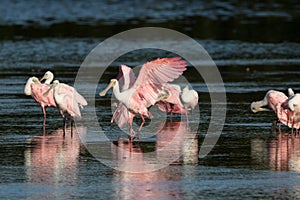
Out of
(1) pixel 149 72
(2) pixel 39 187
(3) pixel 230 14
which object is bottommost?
(2) pixel 39 187

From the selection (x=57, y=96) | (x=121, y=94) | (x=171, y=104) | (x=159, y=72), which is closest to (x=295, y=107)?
(x=159, y=72)

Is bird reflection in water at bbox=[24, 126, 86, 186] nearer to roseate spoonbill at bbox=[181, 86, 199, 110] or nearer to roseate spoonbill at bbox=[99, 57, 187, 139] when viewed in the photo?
roseate spoonbill at bbox=[99, 57, 187, 139]

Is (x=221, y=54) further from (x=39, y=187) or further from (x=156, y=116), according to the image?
(x=39, y=187)

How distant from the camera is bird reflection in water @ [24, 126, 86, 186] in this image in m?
10.5

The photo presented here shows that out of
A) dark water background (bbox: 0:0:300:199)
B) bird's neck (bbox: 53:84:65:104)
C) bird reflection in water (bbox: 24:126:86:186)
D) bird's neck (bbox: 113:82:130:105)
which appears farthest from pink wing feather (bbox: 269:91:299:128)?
bird's neck (bbox: 53:84:65:104)

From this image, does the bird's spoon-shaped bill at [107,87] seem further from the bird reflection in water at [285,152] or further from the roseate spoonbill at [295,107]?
the roseate spoonbill at [295,107]

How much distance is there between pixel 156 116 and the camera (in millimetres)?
15750

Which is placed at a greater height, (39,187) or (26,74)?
(26,74)

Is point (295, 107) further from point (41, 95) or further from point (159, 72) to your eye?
point (41, 95)

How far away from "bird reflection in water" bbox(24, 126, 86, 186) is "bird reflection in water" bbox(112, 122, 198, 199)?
0.57 metres

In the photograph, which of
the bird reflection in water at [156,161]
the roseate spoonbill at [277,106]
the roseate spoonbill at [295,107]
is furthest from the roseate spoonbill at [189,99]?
the roseate spoonbill at [295,107]

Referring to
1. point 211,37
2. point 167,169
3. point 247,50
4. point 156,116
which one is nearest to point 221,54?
point 247,50

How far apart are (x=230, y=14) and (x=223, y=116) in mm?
24424

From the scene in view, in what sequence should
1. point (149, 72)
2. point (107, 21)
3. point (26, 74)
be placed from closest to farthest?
point (149, 72) < point (26, 74) < point (107, 21)
